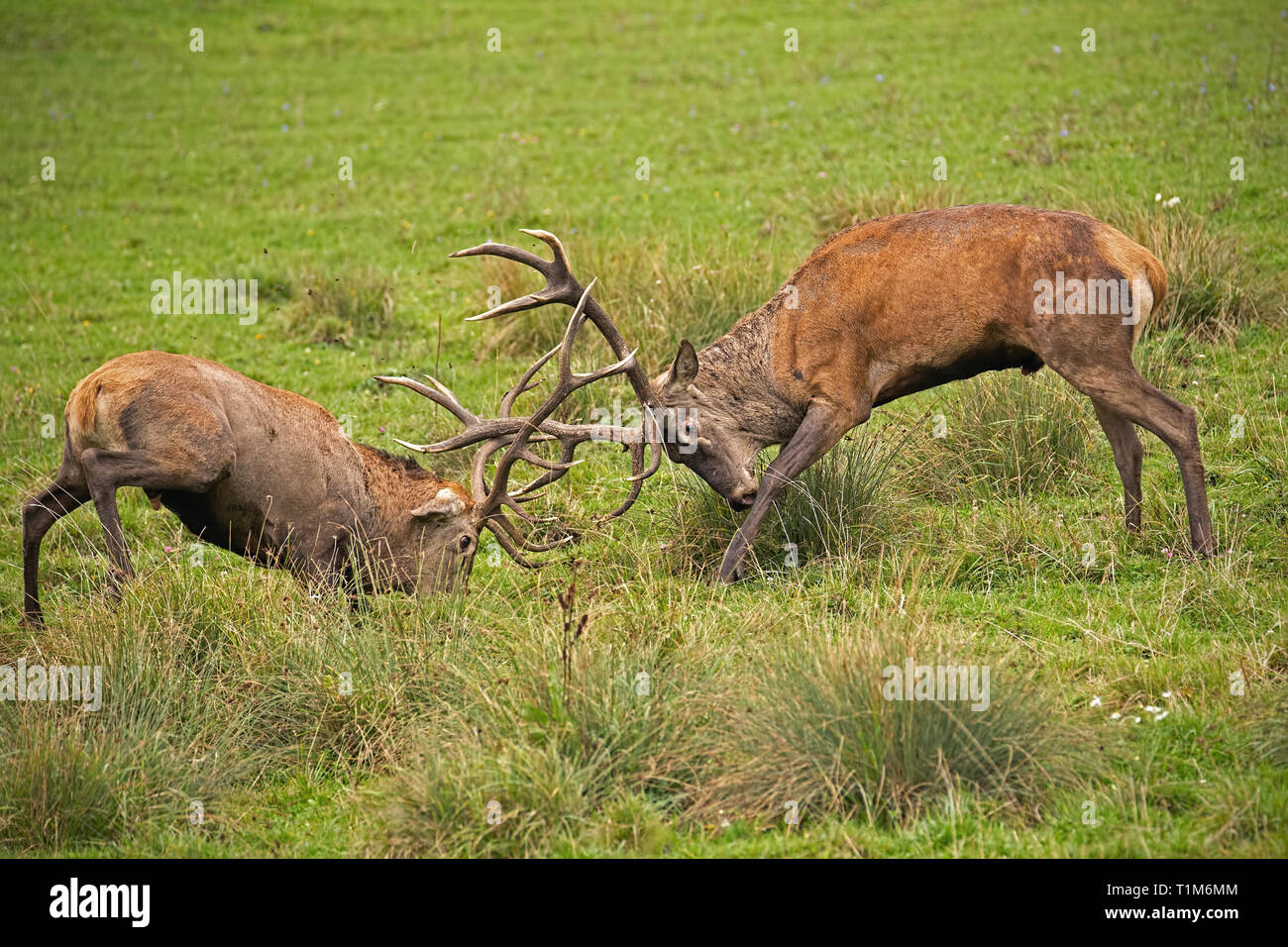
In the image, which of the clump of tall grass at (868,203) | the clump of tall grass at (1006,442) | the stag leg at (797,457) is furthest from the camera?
the clump of tall grass at (868,203)

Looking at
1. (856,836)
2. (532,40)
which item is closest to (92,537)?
(856,836)

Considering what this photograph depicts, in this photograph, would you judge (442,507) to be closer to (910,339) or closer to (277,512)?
(277,512)

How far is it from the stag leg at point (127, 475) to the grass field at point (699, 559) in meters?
0.33

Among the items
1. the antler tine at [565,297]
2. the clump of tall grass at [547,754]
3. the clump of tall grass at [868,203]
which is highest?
the clump of tall grass at [868,203]

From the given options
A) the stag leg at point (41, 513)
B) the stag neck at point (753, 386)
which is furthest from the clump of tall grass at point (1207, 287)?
the stag leg at point (41, 513)

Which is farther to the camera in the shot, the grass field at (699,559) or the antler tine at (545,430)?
the antler tine at (545,430)

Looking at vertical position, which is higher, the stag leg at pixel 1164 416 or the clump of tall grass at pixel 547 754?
the stag leg at pixel 1164 416

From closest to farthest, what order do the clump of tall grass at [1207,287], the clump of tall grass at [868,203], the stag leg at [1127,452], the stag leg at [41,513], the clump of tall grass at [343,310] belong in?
the stag leg at [41,513], the stag leg at [1127,452], the clump of tall grass at [1207,287], the clump of tall grass at [868,203], the clump of tall grass at [343,310]

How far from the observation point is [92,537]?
30.1 feet

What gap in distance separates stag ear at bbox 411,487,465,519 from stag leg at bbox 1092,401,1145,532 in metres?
3.74

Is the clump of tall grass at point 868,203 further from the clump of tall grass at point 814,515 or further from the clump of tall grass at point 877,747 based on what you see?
the clump of tall grass at point 877,747

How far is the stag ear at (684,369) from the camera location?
7609mm

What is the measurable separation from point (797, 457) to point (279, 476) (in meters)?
2.92

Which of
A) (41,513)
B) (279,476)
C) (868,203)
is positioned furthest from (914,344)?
(868,203)
